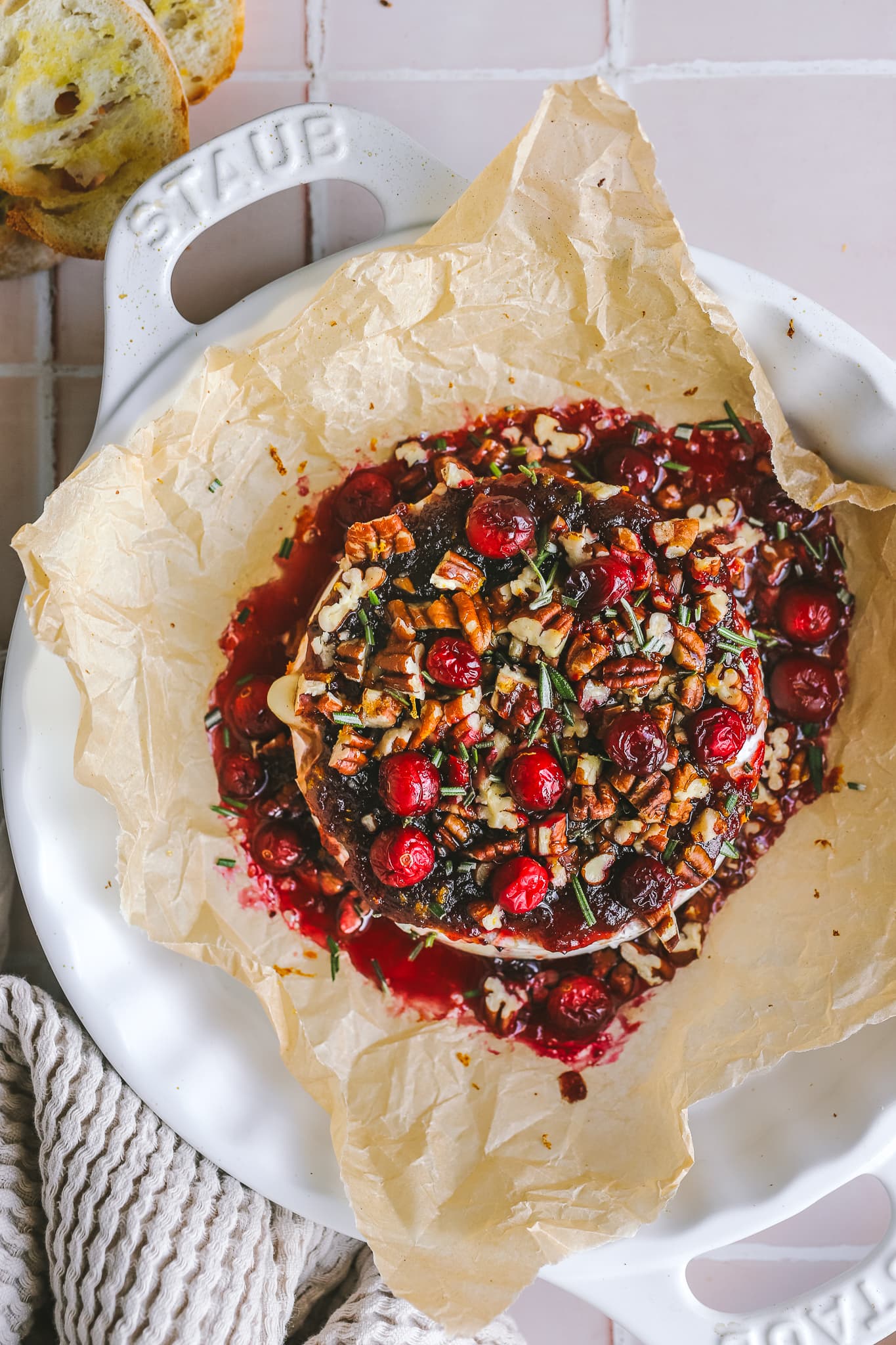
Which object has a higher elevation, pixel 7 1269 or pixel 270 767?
pixel 270 767

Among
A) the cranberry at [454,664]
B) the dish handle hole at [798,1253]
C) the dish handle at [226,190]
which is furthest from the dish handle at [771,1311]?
the dish handle at [226,190]

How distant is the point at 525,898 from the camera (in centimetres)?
207

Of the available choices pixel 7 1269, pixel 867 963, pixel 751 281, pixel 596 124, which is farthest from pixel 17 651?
pixel 867 963

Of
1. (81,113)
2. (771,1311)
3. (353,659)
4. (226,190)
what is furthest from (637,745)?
(81,113)

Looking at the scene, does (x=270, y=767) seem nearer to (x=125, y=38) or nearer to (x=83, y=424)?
(x=83, y=424)

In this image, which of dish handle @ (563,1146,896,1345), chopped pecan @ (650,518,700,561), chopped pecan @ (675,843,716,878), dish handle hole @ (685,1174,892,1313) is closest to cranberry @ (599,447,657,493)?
chopped pecan @ (650,518,700,561)

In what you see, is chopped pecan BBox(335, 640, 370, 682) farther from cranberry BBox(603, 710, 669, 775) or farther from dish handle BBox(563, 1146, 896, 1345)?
dish handle BBox(563, 1146, 896, 1345)

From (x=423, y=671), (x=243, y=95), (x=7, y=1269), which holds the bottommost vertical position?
(x=7, y=1269)

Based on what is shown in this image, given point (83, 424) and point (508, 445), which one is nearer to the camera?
point (508, 445)

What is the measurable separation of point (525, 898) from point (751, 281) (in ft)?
4.36

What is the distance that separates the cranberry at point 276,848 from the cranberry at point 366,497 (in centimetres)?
72

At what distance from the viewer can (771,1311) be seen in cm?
225

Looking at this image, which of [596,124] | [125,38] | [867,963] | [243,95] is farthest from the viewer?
[243,95]

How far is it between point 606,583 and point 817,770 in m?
0.74
